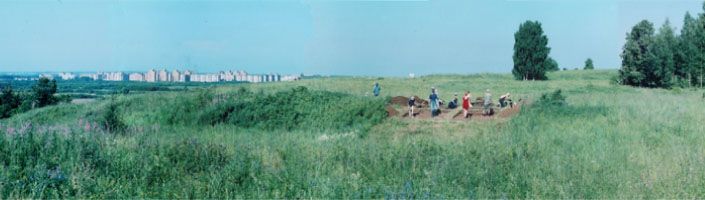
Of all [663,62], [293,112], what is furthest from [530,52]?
[293,112]

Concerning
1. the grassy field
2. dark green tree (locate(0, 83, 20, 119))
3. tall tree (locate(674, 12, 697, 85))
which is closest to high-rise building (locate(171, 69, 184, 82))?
the grassy field

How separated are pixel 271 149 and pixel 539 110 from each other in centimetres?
984

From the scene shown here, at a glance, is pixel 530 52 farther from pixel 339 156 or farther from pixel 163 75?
pixel 339 156

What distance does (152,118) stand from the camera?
574 inches

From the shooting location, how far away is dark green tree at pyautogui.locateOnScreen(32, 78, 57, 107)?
40.7ft

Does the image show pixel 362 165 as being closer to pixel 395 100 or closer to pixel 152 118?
pixel 152 118

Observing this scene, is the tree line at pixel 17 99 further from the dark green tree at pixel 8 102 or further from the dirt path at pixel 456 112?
the dirt path at pixel 456 112

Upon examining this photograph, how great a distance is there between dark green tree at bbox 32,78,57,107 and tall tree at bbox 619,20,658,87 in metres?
43.1

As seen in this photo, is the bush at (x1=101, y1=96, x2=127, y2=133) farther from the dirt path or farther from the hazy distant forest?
the dirt path

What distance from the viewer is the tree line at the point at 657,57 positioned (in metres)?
39.6

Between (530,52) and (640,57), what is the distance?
15.7 m

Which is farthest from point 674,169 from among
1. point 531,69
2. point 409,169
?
point 531,69

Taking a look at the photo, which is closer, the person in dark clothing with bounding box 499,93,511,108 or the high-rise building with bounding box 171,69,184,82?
the high-rise building with bounding box 171,69,184,82

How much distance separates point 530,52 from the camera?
179 ft
